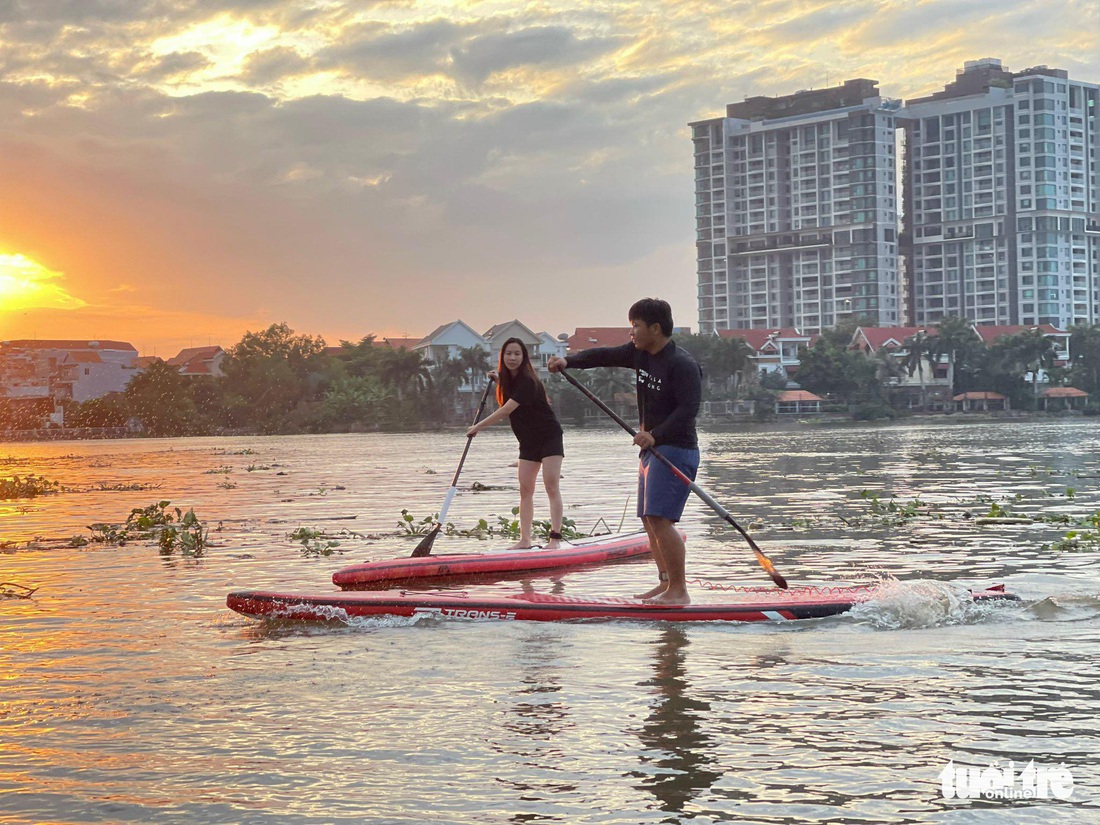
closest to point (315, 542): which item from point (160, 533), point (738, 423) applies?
point (160, 533)

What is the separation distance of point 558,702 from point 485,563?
5155mm

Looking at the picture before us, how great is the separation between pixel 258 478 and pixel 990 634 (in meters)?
28.3

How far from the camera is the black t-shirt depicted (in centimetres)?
1219

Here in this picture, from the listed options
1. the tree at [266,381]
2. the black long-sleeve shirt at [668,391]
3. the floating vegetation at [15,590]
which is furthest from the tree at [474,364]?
the black long-sleeve shirt at [668,391]

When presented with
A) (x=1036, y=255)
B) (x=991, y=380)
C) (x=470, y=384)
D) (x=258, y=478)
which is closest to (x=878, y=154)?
(x=1036, y=255)

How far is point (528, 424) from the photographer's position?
1233 cm

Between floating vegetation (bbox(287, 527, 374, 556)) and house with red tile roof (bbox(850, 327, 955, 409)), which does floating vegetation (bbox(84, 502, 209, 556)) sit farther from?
house with red tile roof (bbox(850, 327, 955, 409))

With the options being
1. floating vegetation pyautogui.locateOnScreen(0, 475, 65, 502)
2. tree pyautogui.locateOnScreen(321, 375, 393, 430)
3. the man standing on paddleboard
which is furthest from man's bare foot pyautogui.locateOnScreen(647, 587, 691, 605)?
tree pyautogui.locateOnScreen(321, 375, 393, 430)

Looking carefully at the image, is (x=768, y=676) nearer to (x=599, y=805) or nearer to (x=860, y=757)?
(x=860, y=757)

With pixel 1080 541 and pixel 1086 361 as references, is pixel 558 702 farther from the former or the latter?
pixel 1086 361

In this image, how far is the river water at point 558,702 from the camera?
5.01 meters

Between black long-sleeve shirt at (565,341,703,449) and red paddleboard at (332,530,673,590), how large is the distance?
3178 mm

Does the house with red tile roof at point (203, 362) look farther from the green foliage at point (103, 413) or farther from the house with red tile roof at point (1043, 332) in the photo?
the house with red tile roof at point (1043, 332)

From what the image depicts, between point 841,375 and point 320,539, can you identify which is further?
point 841,375
